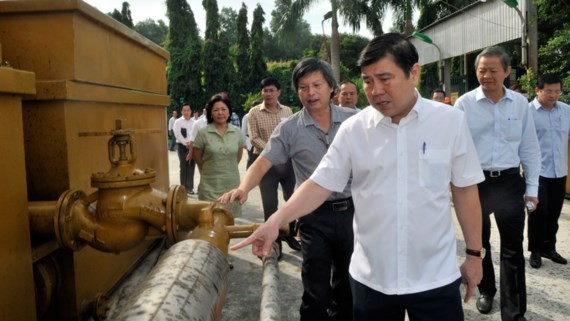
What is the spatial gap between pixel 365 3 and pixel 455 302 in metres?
25.6

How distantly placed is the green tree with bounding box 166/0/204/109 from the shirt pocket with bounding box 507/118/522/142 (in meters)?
31.8

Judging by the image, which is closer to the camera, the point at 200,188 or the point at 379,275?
the point at 379,275

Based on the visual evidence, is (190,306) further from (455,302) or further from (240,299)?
(240,299)

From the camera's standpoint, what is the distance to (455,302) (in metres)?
2.10

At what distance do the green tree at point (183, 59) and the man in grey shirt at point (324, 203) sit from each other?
31819 millimetres

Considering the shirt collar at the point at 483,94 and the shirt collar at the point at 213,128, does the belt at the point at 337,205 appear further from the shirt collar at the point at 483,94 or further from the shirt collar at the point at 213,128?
the shirt collar at the point at 213,128

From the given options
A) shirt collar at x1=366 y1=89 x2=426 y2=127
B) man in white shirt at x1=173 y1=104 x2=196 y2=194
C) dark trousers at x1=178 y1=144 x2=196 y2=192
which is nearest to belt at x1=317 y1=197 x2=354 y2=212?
shirt collar at x1=366 y1=89 x2=426 y2=127

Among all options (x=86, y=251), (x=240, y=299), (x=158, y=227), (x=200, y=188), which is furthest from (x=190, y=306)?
(x=200, y=188)

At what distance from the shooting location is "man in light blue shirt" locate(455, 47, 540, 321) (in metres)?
3.59

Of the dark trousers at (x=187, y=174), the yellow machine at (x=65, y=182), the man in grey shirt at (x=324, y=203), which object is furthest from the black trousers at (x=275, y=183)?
the dark trousers at (x=187, y=174)

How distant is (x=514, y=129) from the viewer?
370 cm

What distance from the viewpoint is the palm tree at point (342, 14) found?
24750 millimetres

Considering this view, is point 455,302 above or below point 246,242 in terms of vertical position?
below

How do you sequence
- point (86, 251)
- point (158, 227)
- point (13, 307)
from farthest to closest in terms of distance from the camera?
point (86, 251)
point (158, 227)
point (13, 307)
